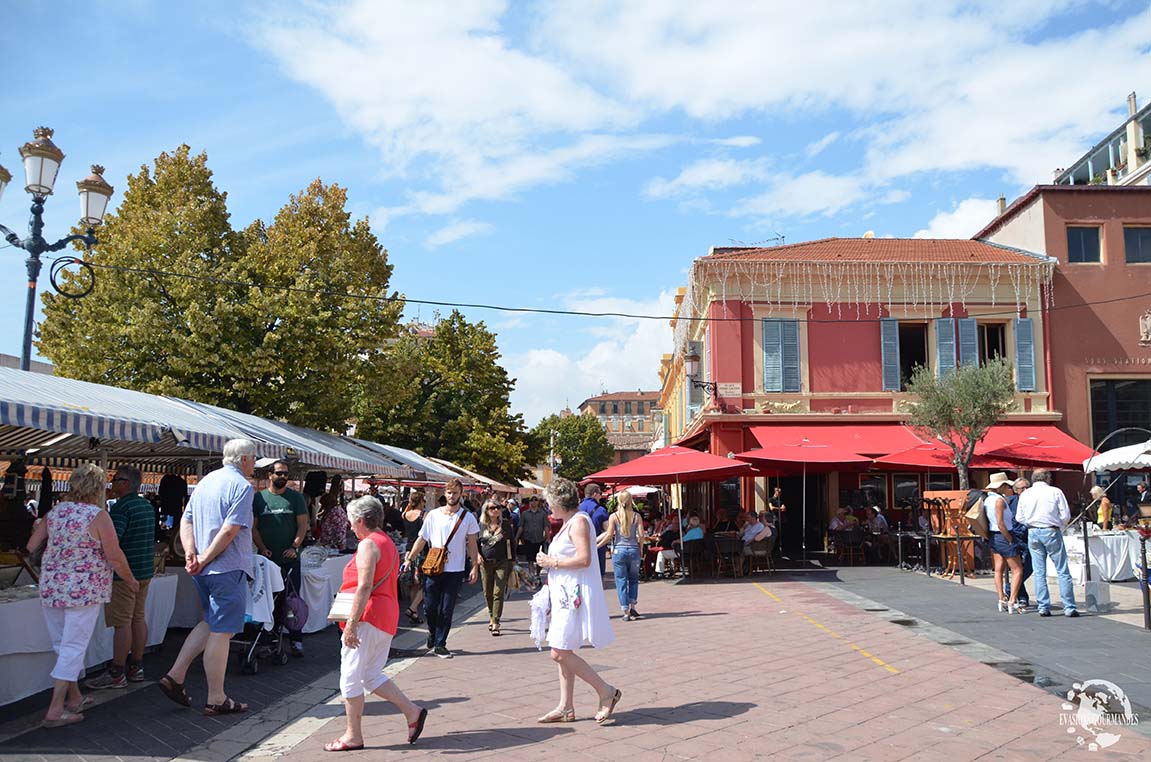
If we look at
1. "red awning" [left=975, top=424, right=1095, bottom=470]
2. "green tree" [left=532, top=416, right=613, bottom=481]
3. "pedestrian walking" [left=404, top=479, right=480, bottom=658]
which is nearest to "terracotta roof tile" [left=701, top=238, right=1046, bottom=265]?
"red awning" [left=975, top=424, right=1095, bottom=470]

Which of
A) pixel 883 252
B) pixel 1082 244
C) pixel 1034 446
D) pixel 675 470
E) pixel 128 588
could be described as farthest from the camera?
pixel 883 252

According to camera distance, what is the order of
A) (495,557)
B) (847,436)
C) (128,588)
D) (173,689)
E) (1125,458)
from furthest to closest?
(847,436) < (1125,458) < (495,557) < (128,588) < (173,689)

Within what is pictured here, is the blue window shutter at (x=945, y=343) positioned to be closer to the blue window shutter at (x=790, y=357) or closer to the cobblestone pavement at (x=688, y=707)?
the blue window shutter at (x=790, y=357)

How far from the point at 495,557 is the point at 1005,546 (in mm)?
5785

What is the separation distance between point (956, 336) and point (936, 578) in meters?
9.90

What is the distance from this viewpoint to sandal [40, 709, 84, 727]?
5.68m

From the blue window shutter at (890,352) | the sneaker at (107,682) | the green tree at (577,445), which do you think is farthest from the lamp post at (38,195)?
the green tree at (577,445)

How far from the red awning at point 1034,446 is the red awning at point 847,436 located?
5.93 feet

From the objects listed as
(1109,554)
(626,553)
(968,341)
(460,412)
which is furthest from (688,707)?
(460,412)

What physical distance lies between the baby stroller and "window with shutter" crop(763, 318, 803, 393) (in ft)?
55.2

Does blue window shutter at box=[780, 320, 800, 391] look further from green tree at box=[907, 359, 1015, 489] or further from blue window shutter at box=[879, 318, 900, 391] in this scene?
green tree at box=[907, 359, 1015, 489]

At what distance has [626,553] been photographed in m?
11.7

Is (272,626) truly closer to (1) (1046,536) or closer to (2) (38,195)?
(2) (38,195)

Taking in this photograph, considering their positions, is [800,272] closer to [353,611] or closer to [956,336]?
[956,336]
